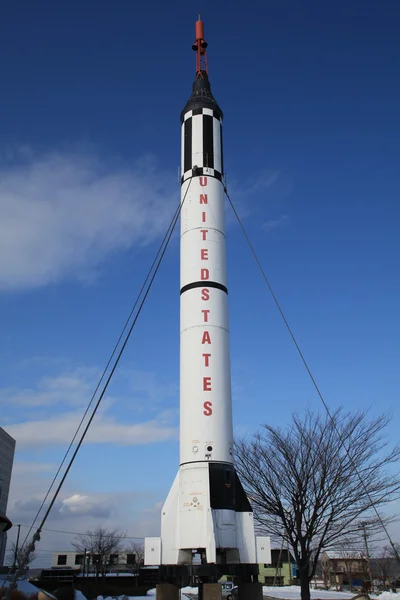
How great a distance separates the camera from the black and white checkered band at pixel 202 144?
17.1m

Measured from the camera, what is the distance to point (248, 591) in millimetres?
13242

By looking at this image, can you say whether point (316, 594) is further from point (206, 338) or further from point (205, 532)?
point (206, 338)

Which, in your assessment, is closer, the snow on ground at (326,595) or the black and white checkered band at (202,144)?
the black and white checkered band at (202,144)

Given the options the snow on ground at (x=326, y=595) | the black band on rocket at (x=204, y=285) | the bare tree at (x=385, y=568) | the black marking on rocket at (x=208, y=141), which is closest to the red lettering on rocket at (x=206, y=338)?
the black band on rocket at (x=204, y=285)

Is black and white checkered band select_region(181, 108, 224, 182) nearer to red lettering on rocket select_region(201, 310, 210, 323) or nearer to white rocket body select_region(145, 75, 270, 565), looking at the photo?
white rocket body select_region(145, 75, 270, 565)

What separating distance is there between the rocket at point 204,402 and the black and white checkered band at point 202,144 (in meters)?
0.03

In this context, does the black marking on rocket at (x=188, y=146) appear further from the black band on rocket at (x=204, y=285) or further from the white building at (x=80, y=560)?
the white building at (x=80, y=560)

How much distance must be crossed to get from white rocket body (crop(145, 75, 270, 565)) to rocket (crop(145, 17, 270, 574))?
23mm

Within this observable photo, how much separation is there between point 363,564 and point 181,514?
37.8 metres

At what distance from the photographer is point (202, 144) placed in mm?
17312

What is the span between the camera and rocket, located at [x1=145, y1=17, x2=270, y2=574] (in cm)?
1308

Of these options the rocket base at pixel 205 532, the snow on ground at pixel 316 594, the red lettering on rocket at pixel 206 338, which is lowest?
the snow on ground at pixel 316 594

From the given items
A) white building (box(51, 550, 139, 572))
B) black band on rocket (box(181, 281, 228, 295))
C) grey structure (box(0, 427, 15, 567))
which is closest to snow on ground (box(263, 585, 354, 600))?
black band on rocket (box(181, 281, 228, 295))

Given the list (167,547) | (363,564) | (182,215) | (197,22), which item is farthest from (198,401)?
(363,564)
